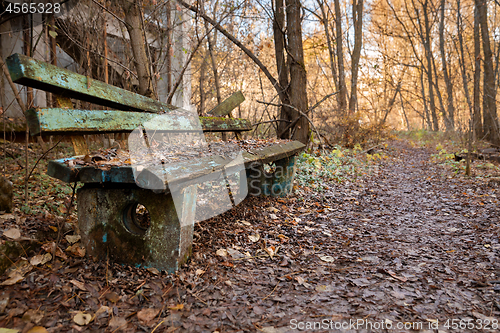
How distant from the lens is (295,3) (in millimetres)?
5988

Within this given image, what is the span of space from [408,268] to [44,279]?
7.99ft

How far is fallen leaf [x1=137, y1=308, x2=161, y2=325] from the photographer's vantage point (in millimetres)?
1586

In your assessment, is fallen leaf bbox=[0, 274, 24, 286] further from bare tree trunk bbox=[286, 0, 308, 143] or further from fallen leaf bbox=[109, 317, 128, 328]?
bare tree trunk bbox=[286, 0, 308, 143]

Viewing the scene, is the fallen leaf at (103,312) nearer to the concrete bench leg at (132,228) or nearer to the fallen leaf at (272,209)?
the concrete bench leg at (132,228)

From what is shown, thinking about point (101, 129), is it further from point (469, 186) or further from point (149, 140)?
point (469, 186)

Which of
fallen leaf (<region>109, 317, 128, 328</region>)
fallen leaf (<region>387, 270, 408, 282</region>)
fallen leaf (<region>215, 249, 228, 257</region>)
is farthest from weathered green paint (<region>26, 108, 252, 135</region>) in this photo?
fallen leaf (<region>387, 270, 408, 282</region>)

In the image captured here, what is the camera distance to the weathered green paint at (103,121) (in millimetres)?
1858

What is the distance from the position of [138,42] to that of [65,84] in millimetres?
1995

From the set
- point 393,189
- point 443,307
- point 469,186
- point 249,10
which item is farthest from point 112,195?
point 249,10

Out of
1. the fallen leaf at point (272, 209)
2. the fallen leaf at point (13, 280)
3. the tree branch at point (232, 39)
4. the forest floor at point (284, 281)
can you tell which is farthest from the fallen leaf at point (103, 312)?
the tree branch at point (232, 39)

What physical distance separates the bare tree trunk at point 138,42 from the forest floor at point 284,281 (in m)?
2.02

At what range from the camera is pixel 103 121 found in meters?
2.34

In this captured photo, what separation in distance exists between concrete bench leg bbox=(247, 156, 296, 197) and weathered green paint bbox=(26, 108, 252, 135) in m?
0.84

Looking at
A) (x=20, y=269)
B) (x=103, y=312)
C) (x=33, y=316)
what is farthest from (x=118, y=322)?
(x=20, y=269)
